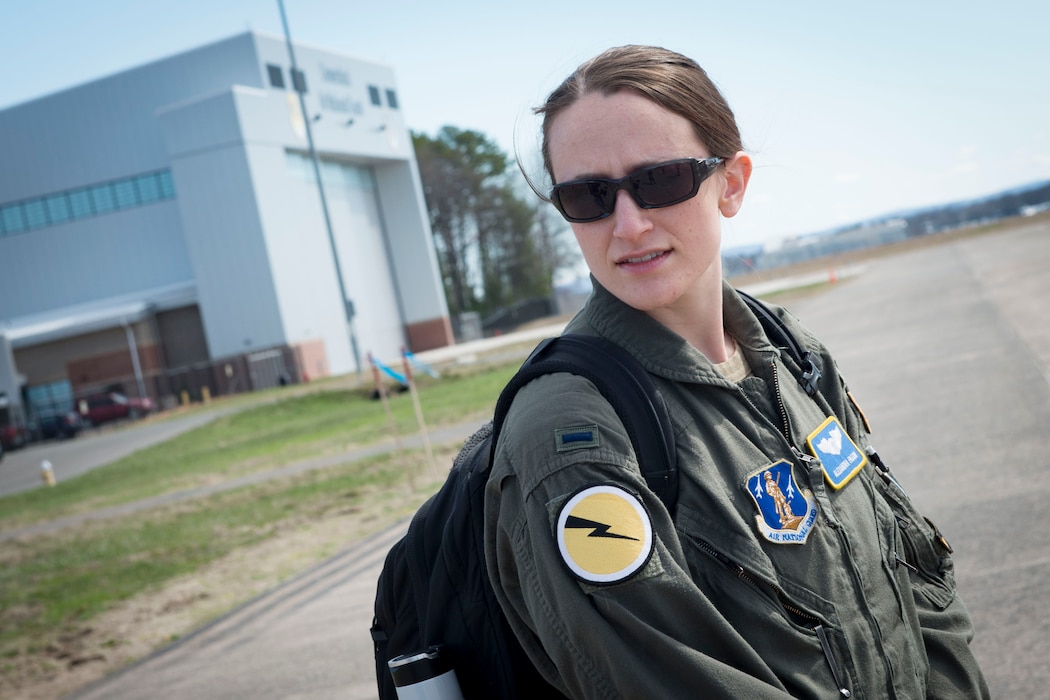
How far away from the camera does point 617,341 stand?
1764 millimetres

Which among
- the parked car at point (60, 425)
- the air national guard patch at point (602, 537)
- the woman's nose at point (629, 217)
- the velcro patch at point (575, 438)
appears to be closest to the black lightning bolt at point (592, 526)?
the air national guard patch at point (602, 537)

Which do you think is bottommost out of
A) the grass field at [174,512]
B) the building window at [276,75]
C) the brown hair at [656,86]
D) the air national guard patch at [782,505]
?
the grass field at [174,512]

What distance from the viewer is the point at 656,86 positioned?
1760 mm

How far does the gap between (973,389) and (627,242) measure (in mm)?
8845

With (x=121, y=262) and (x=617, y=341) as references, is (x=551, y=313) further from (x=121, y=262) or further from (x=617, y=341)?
(x=617, y=341)

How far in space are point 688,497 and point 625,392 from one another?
201 mm

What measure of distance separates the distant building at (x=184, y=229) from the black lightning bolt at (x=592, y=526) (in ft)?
132

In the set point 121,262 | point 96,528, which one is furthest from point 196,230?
point 96,528

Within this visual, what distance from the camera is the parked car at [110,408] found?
40.0 meters

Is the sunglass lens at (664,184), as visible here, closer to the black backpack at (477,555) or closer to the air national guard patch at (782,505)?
the black backpack at (477,555)

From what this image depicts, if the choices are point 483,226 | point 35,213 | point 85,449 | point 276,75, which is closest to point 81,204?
point 35,213

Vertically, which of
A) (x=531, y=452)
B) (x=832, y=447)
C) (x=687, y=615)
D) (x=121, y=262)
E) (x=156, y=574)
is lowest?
(x=156, y=574)

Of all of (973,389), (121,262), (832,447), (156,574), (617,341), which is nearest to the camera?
(617,341)

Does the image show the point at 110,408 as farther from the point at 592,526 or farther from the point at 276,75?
the point at 592,526
